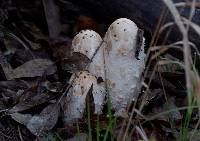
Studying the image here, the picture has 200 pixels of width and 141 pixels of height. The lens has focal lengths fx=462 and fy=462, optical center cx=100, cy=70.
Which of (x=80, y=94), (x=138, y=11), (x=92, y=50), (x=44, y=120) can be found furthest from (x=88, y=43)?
(x=138, y=11)

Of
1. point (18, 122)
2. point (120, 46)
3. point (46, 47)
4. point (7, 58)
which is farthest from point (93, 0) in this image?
point (18, 122)

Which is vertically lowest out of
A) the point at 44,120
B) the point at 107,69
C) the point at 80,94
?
the point at 44,120

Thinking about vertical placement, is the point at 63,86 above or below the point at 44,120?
above

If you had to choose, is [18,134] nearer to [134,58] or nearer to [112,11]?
[134,58]

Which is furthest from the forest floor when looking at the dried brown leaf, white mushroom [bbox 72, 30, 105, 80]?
white mushroom [bbox 72, 30, 105, 80]

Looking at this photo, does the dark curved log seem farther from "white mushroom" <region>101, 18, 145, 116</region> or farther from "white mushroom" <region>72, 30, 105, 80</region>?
"white mushroom" <region>72, 30, 105, 80</region>

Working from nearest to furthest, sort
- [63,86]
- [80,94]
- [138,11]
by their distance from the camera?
[80,94], [63,86], [138,11]

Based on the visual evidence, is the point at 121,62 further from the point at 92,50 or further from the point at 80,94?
the point at 80,94
